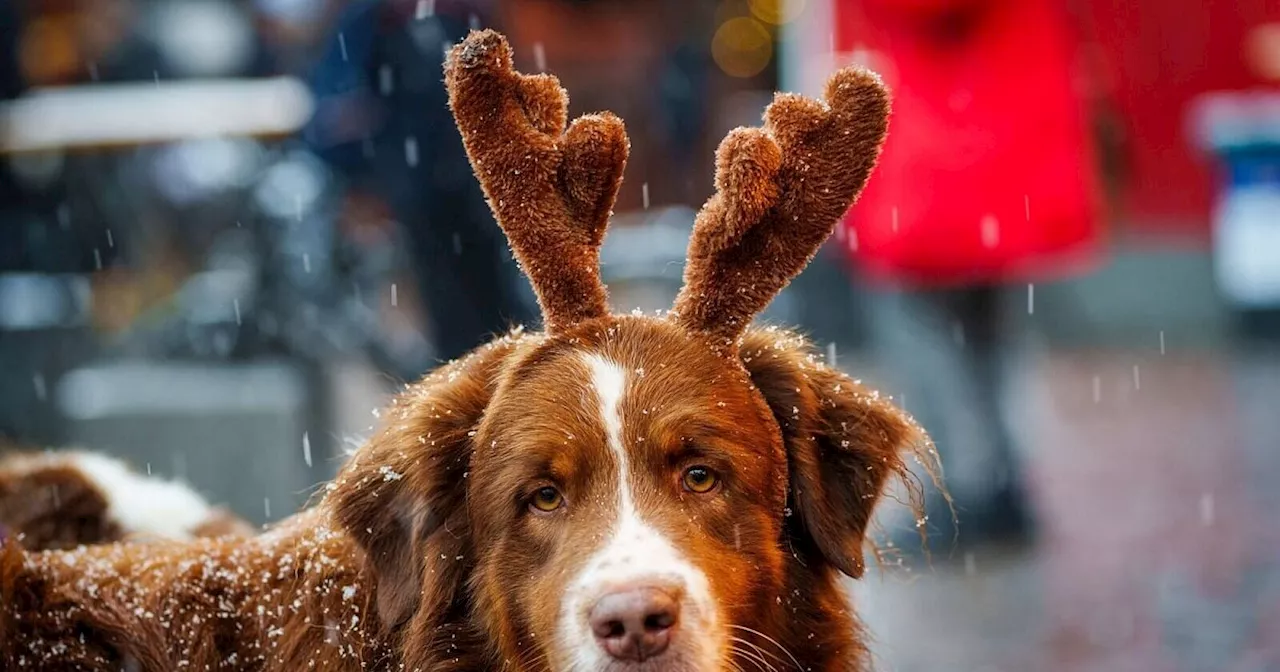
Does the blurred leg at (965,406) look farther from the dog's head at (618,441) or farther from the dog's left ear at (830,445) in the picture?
the dog's head at (618,441)

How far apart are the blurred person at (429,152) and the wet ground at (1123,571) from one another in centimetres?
218

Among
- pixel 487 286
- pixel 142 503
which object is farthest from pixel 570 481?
pixel 487 286

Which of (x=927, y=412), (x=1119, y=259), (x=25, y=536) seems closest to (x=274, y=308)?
(x=927, y=412)

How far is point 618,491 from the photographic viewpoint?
2709 mm

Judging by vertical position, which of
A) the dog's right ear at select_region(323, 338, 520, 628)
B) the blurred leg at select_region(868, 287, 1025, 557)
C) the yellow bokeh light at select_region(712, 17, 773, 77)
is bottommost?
the blurred leg at select_region(868, 287, 1025, 557)

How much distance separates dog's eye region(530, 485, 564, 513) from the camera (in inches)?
109

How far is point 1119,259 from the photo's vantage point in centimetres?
1563

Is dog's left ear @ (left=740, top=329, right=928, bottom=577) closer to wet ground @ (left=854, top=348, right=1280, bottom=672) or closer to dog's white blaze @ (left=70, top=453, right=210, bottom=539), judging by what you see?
wet ground @ (left=854, top=348, right=1280, bottom=672)

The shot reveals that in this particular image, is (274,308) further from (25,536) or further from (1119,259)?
(1119,259)

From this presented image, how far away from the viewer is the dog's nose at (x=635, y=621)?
2455 millimetres

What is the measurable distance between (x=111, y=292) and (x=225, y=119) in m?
1.39

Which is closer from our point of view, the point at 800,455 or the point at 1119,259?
the point at 800,455

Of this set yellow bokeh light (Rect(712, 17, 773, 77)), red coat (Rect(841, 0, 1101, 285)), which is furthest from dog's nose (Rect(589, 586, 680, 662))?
yellow bokeh light (Rect(712, 17, 773, 77))

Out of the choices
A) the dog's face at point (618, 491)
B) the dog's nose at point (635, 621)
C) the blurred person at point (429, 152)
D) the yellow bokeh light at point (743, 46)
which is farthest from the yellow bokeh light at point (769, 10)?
the dog's nose at point (635, 621)
